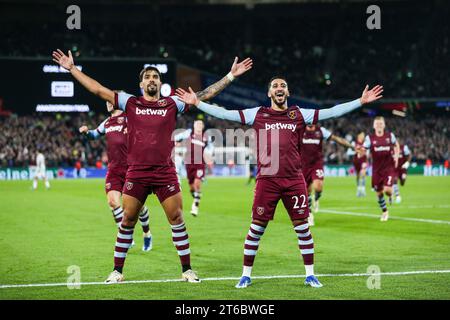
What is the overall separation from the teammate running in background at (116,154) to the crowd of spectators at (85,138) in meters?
37.5

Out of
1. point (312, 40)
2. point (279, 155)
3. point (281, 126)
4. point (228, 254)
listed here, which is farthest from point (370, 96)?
point (312, 40)

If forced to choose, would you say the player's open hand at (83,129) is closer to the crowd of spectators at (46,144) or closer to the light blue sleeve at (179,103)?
the light blue sleeve at (179,103)

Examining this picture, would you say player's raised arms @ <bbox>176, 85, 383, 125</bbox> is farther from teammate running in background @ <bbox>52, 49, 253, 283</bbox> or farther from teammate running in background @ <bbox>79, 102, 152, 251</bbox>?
teammate running in background @ <bbox>79, 102, 152, 251</bbox>

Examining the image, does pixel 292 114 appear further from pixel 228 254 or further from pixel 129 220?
pixel 228 254

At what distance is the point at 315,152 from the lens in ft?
61.5

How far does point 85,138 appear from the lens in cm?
5391

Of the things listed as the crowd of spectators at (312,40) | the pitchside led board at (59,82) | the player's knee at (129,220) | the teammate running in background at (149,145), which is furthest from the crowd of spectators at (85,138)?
the teammate running in background at (149,145)

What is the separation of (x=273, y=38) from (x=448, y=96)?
16237 mm

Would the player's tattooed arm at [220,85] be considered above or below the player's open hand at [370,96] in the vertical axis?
above

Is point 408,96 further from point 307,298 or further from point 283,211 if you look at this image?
point 307,298

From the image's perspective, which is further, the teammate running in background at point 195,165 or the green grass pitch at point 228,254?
the teammate running in background at point 195,165

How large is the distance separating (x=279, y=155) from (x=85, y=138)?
4558cm

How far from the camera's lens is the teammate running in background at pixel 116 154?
13172 mm
